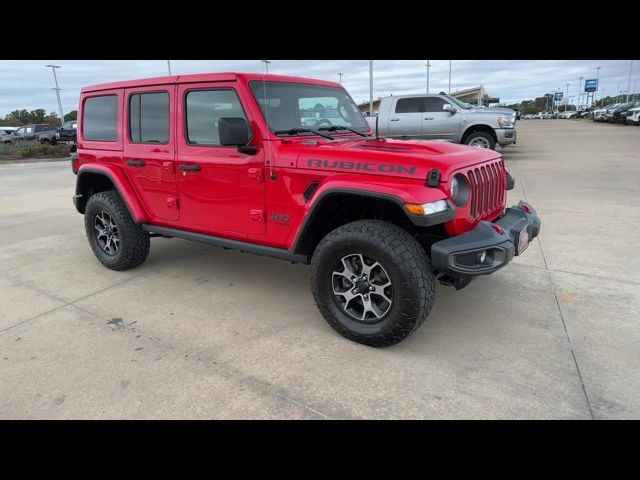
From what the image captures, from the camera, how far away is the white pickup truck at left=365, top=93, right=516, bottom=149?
11781 mm

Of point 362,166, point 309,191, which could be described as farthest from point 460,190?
point 309,191

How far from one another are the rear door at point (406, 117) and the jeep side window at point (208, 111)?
343 inches

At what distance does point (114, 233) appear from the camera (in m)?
4.73

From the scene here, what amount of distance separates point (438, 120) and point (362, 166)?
9696 mm

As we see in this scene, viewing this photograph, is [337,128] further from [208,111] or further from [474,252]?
[474,252]

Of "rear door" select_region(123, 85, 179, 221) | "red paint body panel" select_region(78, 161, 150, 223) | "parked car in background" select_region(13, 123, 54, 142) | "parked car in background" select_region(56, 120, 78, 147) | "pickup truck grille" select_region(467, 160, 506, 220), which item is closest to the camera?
"pickup truck grille" select_region(467, 160, 506, 220)

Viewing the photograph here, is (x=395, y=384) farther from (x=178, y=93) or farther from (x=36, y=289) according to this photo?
(x=36, y=289)

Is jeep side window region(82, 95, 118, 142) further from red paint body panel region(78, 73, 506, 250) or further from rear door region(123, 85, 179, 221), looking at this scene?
rear door region(123, 85, 179, 221)

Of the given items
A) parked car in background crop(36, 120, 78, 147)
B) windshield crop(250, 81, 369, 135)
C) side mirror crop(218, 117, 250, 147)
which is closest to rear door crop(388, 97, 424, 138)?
windshield crop(250, 81, 369, 135)

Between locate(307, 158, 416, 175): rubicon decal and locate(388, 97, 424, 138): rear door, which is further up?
locate(388, 97, 424, 138): rear door

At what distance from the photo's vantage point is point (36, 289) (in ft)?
14.3

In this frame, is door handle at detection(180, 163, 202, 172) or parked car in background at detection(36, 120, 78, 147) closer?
door handle at detection(180, 163, 202, 172)

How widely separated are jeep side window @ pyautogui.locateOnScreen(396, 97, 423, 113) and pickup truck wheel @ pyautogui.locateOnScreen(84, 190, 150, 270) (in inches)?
356
